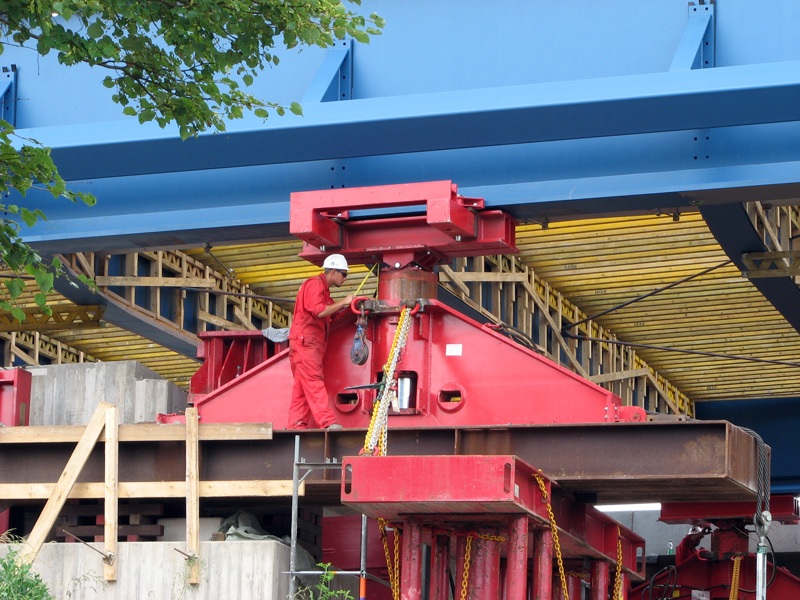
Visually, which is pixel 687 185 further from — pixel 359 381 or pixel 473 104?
pixel 359 381

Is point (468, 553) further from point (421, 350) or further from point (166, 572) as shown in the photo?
point (166, 572)

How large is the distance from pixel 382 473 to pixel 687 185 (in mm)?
4213

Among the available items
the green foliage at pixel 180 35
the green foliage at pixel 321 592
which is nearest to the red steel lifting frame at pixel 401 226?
the green foliage at pixel 180 35

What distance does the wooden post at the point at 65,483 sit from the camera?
11.7 m

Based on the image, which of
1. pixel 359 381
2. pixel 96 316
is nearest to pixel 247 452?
pixel 359 381

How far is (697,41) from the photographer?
37.3 feet

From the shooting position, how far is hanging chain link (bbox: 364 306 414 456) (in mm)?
11242

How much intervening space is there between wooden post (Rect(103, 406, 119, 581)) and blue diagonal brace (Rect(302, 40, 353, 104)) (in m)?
3.65

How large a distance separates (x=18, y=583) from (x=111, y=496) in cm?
199

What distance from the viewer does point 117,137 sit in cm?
1205

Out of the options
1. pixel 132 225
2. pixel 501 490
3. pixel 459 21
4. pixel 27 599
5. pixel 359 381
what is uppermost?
pixel 459 21

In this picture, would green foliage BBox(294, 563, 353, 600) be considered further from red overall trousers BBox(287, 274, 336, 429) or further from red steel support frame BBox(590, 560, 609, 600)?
red steel support frame BBox(590, 560, 609, 600)

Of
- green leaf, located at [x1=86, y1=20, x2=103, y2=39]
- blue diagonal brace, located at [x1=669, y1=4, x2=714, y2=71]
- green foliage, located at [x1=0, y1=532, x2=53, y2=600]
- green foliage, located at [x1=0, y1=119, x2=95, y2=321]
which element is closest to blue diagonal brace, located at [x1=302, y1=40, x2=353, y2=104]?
blue diagonal brace, located at [x1=669, y1=4, x2=714, y2=71]

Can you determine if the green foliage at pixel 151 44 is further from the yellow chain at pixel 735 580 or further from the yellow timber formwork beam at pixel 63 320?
the yellow timber formwork beam at pixel 63 320
